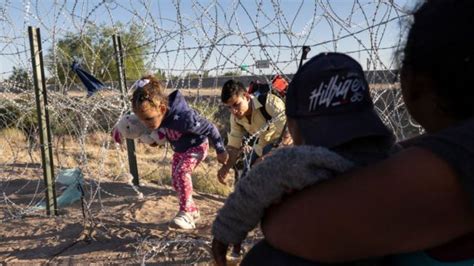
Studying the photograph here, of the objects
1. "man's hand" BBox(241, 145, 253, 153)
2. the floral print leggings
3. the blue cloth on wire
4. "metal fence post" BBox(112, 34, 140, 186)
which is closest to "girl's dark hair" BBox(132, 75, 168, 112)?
the floral print leggings

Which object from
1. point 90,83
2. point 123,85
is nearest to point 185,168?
point 90,83

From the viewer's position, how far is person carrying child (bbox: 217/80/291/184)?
4512 mm

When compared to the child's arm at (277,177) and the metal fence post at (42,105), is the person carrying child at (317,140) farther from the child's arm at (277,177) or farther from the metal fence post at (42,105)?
the metal fence post at (42,105)

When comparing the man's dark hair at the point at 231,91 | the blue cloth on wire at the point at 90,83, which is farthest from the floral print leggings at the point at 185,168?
the blue cloth on wire at the point at 90,83

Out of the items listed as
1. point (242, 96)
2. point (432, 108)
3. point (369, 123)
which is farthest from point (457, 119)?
point (242, 96)

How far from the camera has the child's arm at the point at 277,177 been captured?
88 centimetres

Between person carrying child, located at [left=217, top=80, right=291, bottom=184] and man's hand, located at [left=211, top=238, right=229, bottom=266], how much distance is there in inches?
130

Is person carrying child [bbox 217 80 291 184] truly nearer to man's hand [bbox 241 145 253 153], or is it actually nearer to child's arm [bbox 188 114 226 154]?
man's hand [bbox 241 145 253 153]

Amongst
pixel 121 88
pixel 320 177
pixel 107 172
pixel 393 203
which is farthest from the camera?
pixel 107 172

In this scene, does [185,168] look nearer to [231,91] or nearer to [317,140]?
[231,91]

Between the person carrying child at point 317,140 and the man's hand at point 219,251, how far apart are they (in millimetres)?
20

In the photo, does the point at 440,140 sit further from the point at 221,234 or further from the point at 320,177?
the point at 221,234

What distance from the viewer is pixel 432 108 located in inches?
36.0

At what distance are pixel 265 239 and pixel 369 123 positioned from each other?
0.26m
